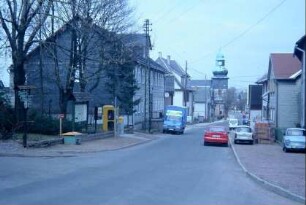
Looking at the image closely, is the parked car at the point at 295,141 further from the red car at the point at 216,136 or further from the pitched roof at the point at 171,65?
the pitched roof at the point at 171,65

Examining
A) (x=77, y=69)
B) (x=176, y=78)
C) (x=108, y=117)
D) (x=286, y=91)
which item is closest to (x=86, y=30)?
(x=77, y=69)

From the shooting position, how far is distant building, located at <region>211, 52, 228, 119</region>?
106 m

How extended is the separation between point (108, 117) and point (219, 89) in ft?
337

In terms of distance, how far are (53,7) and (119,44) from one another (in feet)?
27.6

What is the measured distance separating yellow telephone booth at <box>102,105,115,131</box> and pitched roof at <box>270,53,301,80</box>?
16.5m

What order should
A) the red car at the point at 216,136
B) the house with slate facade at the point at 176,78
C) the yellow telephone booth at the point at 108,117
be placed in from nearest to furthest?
the red car at the point at 216,136, the yellow telephone booth at the point at 108,117, the house with slate facade at the point at 176,78

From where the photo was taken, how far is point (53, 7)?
1288 inches

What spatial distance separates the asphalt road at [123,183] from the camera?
13.0 m

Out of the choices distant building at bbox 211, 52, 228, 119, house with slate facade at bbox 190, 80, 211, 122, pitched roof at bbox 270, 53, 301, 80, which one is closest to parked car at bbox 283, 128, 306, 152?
pitched roof at bbox 270, 53, 301, 80

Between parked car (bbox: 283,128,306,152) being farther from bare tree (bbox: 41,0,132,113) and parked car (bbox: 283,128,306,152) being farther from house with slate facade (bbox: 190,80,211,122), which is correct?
house with slate facade (bbox: 190,80,211,122)

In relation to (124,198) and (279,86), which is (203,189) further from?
(279,86)

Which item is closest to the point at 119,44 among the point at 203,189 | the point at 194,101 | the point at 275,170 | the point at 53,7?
the point at 53,7

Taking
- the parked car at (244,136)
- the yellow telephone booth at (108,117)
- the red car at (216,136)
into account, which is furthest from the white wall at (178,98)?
the red car at (216,136)

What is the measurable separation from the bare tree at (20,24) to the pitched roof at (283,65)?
86.9 ft
